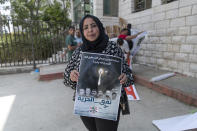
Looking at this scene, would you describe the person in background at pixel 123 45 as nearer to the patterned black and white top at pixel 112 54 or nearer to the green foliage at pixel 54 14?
the patterned black and white top at pixel 112 54

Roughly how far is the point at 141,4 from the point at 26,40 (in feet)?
17.7

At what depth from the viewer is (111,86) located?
1.21m

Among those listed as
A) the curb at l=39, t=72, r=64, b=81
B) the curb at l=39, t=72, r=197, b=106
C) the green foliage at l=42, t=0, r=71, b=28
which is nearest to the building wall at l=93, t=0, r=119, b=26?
the green foliage at l=42, t=0, r=71, b=28

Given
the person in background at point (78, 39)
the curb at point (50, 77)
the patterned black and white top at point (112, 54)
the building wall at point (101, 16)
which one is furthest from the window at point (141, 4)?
the patterned black and white top at point (112, 54)

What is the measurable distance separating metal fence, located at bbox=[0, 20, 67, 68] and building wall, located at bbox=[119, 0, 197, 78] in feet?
13.5

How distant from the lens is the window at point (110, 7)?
26.1 feet

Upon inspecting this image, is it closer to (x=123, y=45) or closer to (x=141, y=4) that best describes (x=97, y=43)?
(x=123, y=45)

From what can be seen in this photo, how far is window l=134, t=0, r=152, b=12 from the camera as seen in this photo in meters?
5.65

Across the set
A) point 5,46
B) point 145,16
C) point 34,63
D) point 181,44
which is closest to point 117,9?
point 145,16

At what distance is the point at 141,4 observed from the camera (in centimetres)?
603

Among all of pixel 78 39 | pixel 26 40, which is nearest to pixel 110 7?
pixel 78 39

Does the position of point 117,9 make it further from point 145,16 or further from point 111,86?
point 111,86

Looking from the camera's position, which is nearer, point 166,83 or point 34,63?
point 166,83

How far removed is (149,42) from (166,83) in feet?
7.84
